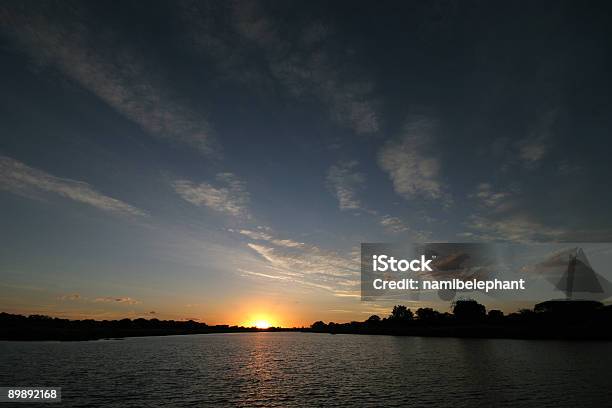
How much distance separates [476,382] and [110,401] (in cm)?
5339

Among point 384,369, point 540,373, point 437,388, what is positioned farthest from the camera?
point 384,369

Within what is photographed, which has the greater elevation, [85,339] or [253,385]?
[253,385]

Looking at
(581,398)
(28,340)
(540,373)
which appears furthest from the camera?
(28,340)

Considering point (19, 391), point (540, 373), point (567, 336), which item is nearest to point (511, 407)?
point (540, 373)

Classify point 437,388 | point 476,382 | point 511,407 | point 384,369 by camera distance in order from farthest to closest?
point 384,369 < point 476,382 < point 437,388 < point 511,407

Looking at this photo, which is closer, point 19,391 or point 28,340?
point 19,391

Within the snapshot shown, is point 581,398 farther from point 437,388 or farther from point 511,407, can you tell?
point 437,388

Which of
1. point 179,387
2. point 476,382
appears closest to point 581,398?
point 476,382

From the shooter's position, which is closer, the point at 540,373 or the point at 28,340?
the point at 540,373

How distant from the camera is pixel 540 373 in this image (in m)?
65.2

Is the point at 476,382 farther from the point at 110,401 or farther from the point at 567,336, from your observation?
the point at 567,336

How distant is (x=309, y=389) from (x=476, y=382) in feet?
89.6

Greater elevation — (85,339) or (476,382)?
(476,382)

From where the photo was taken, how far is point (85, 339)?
175 m
